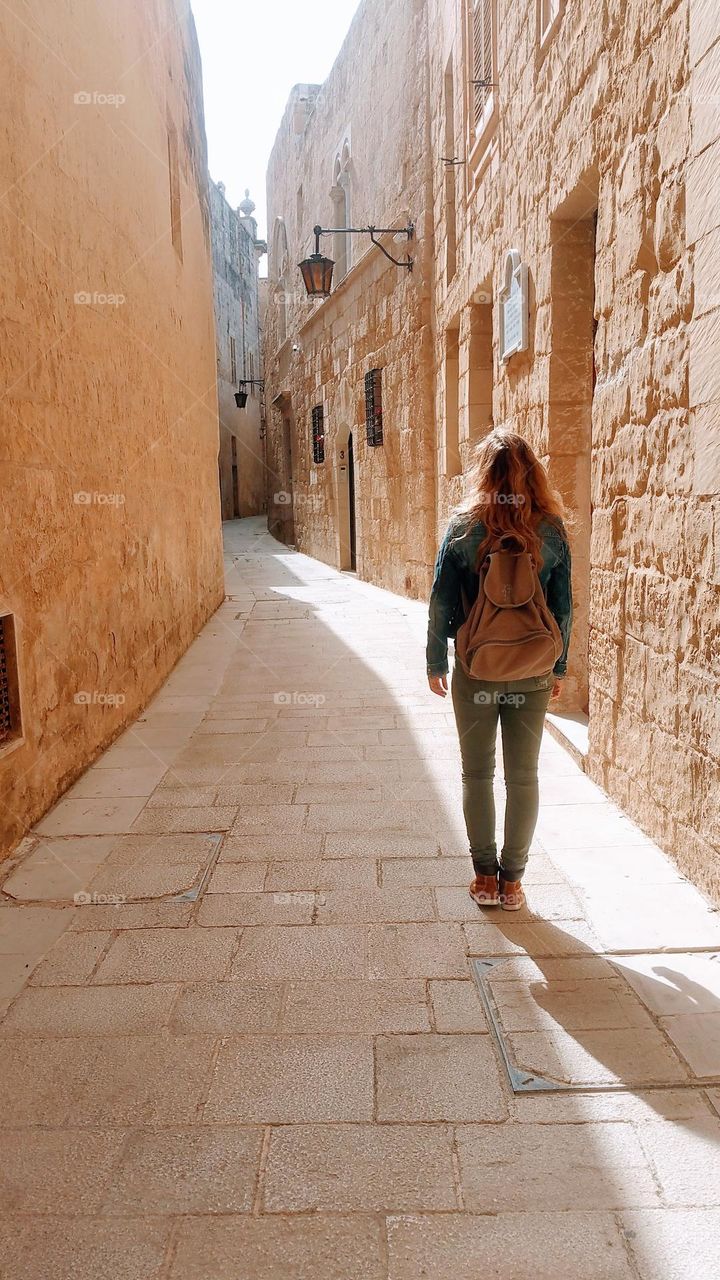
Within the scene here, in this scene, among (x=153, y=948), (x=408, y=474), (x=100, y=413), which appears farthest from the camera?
(x=408, y=474)

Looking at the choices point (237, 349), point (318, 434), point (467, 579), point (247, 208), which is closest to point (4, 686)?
point (467, 579)

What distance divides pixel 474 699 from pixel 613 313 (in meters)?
1.82

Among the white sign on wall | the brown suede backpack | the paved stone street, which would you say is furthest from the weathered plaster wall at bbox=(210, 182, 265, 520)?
the brown suede backpack

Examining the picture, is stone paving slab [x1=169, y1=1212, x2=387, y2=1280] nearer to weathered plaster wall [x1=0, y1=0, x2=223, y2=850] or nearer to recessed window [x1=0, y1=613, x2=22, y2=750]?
weathered plaster wall [x1=0, y1=0, x2=223, y2=850]

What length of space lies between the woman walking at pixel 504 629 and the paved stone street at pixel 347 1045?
0.97ft

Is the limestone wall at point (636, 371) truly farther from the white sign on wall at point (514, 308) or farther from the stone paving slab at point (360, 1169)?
the stone paving slab at point (360, 1169)

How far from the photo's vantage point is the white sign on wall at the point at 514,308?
5391mm

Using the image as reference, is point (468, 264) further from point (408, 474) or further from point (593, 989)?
point (593, 989)

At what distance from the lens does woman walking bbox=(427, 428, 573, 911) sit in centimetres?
277

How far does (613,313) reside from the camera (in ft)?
12.3

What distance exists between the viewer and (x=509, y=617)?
2771 mm

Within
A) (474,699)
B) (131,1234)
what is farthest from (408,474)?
(131,1234)

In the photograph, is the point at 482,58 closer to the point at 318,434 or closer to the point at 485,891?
the point at 485,891

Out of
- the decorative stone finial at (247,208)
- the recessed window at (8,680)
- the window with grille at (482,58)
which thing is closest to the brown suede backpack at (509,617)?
the recessed window at (8,680)
